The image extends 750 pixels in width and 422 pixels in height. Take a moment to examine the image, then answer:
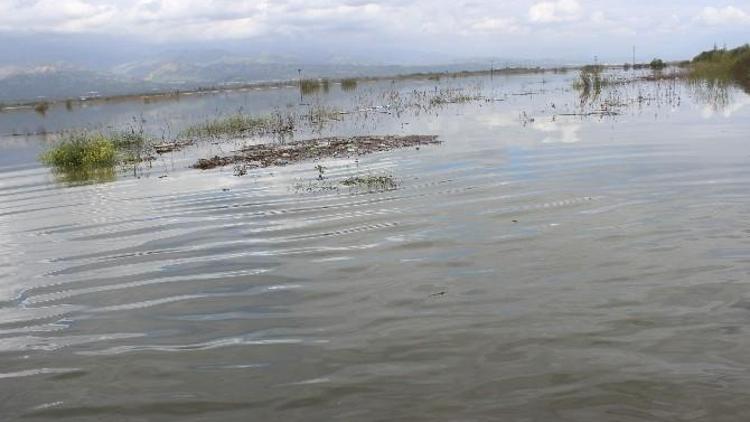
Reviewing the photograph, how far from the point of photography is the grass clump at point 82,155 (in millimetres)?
23203

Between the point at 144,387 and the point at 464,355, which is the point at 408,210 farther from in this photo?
the point at 144,387

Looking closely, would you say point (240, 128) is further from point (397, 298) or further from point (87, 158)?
point (397, 298)

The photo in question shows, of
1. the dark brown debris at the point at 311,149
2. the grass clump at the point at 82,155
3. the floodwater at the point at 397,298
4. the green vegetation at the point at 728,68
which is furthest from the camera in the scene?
the green vegetation at the point at 728,68

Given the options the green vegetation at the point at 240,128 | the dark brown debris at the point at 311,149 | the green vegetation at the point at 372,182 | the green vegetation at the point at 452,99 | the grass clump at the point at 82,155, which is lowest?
the green vegetation at the point at 372,182

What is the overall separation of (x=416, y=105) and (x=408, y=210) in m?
29.7

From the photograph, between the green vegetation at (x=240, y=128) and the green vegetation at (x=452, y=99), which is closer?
the green vegetation at (x=240, y=128)

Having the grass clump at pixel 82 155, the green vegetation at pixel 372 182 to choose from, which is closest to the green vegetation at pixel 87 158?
the grass clump at pixel 82 155

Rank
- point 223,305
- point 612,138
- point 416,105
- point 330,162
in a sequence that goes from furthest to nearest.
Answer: point 416,105, point 612,138, point 330,162, point 223,305

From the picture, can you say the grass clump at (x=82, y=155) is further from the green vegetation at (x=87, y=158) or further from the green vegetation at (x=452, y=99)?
the green vegetation at (x=452, y=99)

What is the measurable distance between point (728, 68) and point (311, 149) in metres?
42.7

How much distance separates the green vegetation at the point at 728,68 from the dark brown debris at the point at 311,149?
31.1 metres

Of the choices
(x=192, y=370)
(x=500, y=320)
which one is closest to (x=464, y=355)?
(x=500, y=320)

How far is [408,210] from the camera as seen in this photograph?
12.2 meters

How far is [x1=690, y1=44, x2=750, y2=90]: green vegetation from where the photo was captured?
46103 millimetres
